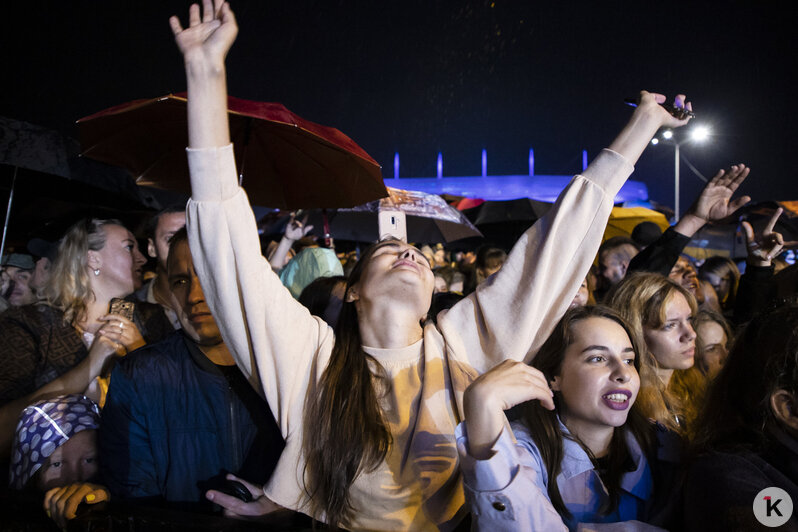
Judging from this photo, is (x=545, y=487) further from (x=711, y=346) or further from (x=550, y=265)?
(x=711, y=346)

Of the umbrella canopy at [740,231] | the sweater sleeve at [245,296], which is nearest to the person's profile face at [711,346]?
the umbrella canopy at [740,231]

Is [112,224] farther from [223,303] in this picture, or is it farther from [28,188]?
[28,188]

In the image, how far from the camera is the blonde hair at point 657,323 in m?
2.43

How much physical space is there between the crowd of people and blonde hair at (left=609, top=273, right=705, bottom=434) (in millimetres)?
90

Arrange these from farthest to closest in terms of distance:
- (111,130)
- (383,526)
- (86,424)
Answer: (111,130) → (86,424) → (383,526)

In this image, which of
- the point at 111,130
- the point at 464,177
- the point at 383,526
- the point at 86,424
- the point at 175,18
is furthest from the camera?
the point at 464,177

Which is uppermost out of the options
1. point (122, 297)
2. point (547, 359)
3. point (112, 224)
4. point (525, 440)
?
point (112, 224)

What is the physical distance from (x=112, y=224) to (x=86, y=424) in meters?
1.39

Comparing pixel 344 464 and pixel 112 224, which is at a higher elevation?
pixel 112 224

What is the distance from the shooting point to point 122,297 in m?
3.04

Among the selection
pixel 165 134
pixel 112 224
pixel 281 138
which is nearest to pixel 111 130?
pixel 165 134

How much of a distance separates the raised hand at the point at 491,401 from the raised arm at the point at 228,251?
0.67 meters

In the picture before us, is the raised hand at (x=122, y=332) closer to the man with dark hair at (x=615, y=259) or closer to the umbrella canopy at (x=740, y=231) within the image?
the man with dark hair at (x=615, y=259)

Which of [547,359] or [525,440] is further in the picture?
[547,359]
